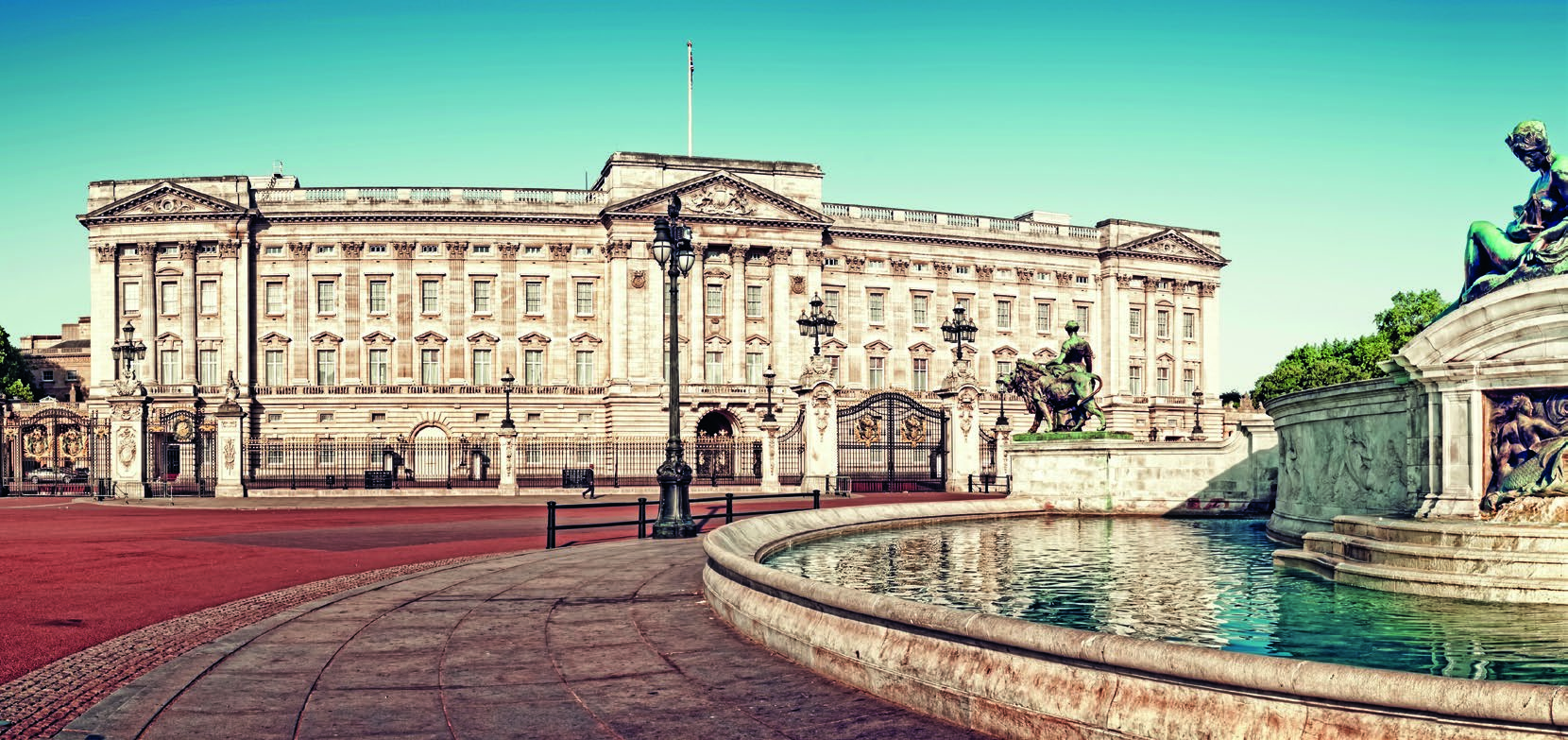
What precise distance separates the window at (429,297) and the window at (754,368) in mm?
18078

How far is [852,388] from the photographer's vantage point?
7231 centimetres

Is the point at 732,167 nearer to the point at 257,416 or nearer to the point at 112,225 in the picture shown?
the point at 257,416

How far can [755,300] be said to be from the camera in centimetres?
6962

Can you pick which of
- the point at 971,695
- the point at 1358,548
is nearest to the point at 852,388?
the point at 1358,548

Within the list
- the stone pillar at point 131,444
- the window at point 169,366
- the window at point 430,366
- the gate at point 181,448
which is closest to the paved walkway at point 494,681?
the stone pillar at point 131,444

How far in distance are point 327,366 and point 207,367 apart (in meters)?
6.53

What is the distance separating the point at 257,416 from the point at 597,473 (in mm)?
22572

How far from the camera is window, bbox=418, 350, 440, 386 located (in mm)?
67938

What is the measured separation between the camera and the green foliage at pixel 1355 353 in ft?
255

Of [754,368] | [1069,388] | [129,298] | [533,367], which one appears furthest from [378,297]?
[1069,388]

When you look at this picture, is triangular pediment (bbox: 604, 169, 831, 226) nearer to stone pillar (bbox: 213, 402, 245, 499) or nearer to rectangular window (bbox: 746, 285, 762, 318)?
rectangular window (bbox: 746, 285, 762, 318)

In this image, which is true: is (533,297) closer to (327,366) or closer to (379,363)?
(379,363)

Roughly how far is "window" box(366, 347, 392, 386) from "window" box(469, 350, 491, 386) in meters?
4.80

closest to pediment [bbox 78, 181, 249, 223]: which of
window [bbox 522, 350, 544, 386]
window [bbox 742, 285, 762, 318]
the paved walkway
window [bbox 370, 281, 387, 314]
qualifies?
window [bbox 370, 281, 387, 314]
